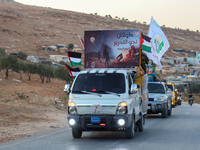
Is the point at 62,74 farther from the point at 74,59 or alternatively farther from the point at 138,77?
the point at 138,77

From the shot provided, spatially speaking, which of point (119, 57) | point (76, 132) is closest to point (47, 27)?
point (119, 57)

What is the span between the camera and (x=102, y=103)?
1153 cm

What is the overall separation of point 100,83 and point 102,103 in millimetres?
1077

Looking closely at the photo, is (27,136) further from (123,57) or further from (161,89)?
(161,89)


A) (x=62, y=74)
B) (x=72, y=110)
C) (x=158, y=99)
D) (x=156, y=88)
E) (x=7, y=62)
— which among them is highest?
(x=7, y=62)

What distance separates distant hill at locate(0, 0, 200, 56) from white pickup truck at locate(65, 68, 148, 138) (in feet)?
321

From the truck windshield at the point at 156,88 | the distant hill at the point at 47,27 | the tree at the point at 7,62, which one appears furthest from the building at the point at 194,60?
the truck windshield at the point at 156,88

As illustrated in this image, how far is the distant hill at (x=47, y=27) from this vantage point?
12469cm

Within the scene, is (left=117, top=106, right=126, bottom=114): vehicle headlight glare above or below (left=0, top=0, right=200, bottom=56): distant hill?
below

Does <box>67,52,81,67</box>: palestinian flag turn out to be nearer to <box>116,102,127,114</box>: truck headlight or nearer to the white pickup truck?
the white pickup truck

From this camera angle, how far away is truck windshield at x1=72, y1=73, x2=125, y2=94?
12.2m

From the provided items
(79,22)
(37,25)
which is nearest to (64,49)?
(37,25)

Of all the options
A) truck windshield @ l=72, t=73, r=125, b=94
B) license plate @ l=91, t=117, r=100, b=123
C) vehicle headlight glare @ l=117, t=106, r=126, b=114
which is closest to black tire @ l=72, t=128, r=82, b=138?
license plate @ l=91, t=117, r=100, b=123

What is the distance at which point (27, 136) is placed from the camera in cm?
1355
